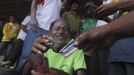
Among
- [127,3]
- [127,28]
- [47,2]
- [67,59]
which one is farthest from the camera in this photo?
[47,2]

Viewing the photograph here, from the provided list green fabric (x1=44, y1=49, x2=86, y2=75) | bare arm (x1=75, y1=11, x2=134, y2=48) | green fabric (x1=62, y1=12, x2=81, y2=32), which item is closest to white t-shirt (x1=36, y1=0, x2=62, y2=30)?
green fabric (x1=62, y1=12, x2=81, y2=32)

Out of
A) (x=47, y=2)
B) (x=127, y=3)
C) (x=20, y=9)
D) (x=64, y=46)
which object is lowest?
(x=64, y=46)

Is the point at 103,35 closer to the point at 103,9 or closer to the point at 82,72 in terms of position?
the point at 103,9

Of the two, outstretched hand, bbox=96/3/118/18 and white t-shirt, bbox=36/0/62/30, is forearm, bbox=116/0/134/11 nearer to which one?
outstretched hand, bbox=96/3/118/18

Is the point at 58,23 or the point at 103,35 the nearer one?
the point at 103,35

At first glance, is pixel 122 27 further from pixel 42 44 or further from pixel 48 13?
pixel 48 13

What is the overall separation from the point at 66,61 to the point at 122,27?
2274 millimetres

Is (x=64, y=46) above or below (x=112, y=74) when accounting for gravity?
above

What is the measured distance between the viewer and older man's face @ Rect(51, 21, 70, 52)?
105 inches

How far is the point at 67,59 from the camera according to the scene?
369 cm

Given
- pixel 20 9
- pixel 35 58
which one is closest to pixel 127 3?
pixel 35 58

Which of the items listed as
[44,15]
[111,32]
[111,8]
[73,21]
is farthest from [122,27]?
[44,15]

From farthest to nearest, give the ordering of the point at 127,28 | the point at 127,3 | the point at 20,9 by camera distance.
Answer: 1. the point at 20,9
2. the point at 127,3
3. the point at 127,28

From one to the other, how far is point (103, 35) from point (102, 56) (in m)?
2.69
